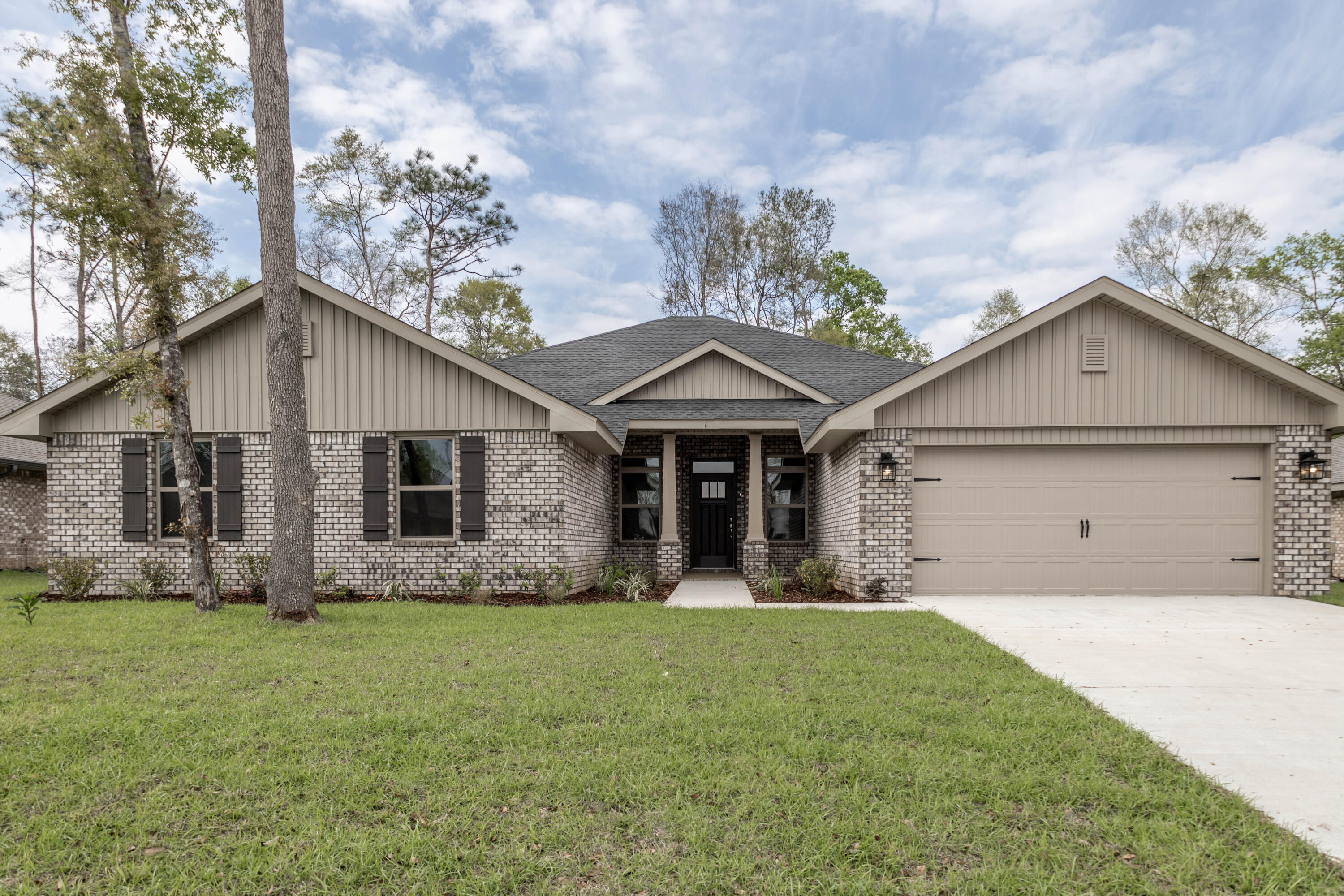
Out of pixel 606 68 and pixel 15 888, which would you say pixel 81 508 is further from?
pixel 606 68

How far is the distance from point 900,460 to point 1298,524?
5.69 meters

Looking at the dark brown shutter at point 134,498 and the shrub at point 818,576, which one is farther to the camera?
the dark brown shutter at point 134,498

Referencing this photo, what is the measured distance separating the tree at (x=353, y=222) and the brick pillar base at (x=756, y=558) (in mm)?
16531

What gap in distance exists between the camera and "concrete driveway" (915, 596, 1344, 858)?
10.7 feet

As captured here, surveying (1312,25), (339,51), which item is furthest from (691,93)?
(1312,25)

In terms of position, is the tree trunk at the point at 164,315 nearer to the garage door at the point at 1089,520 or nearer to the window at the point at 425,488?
the window at the point at 425,488

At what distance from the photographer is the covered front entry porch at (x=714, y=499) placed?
13234mm

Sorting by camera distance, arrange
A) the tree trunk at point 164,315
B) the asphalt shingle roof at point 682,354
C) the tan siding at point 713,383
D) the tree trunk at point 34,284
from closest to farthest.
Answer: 1. the tree trunk at point 164,315
2. the asphalt shingle roof at point 682,354
3. the tan siding at point 713,383
4. the tree trunk at point 34,284

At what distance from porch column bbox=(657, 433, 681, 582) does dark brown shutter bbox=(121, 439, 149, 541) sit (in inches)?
322

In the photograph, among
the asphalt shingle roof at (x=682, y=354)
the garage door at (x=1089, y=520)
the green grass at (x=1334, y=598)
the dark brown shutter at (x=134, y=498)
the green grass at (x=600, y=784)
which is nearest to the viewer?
the green grass at (x=600, y=784)

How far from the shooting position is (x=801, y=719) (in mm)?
3934

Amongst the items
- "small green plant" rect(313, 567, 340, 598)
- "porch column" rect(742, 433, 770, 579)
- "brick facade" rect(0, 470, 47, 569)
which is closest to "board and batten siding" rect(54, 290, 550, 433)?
"small green plant" rect(313, 567, 340, 598)

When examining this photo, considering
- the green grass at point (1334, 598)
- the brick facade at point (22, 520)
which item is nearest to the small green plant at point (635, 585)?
the green grass at point (1334, 598)

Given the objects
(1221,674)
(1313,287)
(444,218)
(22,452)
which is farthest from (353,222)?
(1313,287)
